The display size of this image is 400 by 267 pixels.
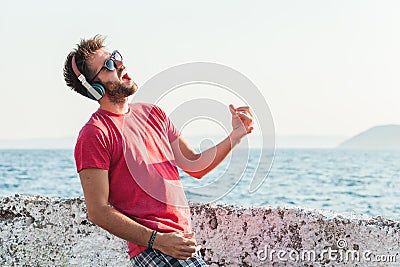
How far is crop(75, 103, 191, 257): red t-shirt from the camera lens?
284 centimetres

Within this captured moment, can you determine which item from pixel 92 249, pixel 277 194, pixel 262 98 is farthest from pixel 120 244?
pixel 277 194

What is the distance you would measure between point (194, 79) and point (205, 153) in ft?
1.29

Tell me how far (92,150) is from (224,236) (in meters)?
1.24

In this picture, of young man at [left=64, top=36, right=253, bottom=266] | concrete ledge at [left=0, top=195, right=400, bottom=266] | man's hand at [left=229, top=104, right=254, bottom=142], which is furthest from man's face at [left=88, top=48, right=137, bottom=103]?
concrete ledge at [left=0, top=195, right=400, bottom=266]

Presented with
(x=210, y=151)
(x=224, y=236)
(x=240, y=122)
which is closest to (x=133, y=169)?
(x=210, y=151)

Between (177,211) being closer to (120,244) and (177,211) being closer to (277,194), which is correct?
(120,244)

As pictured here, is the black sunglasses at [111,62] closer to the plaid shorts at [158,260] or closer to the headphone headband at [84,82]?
the headphone headband at [84,82]

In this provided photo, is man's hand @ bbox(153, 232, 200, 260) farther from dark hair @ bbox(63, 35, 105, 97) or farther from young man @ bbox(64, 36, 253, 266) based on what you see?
dark hair @ bbox(63, 35, 105, 97)

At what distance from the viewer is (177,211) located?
3.00 metres

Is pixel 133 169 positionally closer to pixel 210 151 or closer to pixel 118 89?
pixel 118 89

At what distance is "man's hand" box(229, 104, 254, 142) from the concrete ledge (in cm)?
60

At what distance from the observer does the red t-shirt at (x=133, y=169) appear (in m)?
2.84

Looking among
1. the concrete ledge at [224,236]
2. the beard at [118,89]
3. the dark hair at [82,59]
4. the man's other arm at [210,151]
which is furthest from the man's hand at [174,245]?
the concrete ledge at [224,236]

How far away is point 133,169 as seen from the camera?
2.93 m
